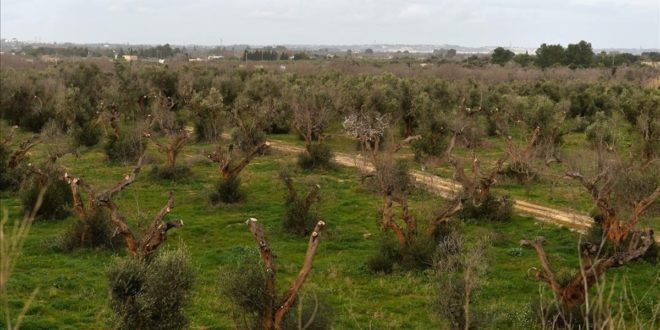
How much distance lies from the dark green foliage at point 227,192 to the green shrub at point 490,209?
851 cm

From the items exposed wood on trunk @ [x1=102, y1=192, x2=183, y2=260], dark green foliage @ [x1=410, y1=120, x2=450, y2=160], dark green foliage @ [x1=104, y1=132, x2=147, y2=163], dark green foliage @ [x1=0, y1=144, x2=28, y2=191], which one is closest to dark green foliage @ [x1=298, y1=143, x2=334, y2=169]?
dark green foliage @ [x1=410, y1=120, x2=450, y2=160]

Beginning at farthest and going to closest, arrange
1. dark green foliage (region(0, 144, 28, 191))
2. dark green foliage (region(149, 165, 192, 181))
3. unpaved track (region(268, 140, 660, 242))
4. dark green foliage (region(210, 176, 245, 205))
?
dark green foliage (region(149, 165, 192, 181)) < dark green foliage (region(0, 144, 28, 191)) < dark green foliage (region(210, 176, 245, 205)) < unpaved track (region(268, 140, 660, 242))

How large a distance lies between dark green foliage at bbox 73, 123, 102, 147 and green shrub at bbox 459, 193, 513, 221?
24903 mm

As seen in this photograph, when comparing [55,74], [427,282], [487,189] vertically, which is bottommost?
[427,282]

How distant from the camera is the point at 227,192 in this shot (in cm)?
2495

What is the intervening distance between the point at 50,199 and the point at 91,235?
4380mm

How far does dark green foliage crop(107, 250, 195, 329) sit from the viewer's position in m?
11.1

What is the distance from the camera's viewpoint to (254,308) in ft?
39.1

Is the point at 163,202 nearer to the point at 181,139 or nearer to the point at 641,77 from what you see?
the point at 181,139

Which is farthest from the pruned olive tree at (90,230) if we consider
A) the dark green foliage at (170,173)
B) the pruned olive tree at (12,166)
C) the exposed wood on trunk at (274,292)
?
the dark green foliage at (170,173)

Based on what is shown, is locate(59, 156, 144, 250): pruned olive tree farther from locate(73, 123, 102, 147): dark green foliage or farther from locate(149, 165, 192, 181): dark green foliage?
locate(73, 123, 102, 147): dark green foliage

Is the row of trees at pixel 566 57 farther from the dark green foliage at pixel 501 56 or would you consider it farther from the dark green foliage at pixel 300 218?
the dark green foliage at pixel 300 218

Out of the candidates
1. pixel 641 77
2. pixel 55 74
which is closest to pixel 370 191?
pixel 55 74

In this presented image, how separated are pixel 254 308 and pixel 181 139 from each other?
1866 centimetres
